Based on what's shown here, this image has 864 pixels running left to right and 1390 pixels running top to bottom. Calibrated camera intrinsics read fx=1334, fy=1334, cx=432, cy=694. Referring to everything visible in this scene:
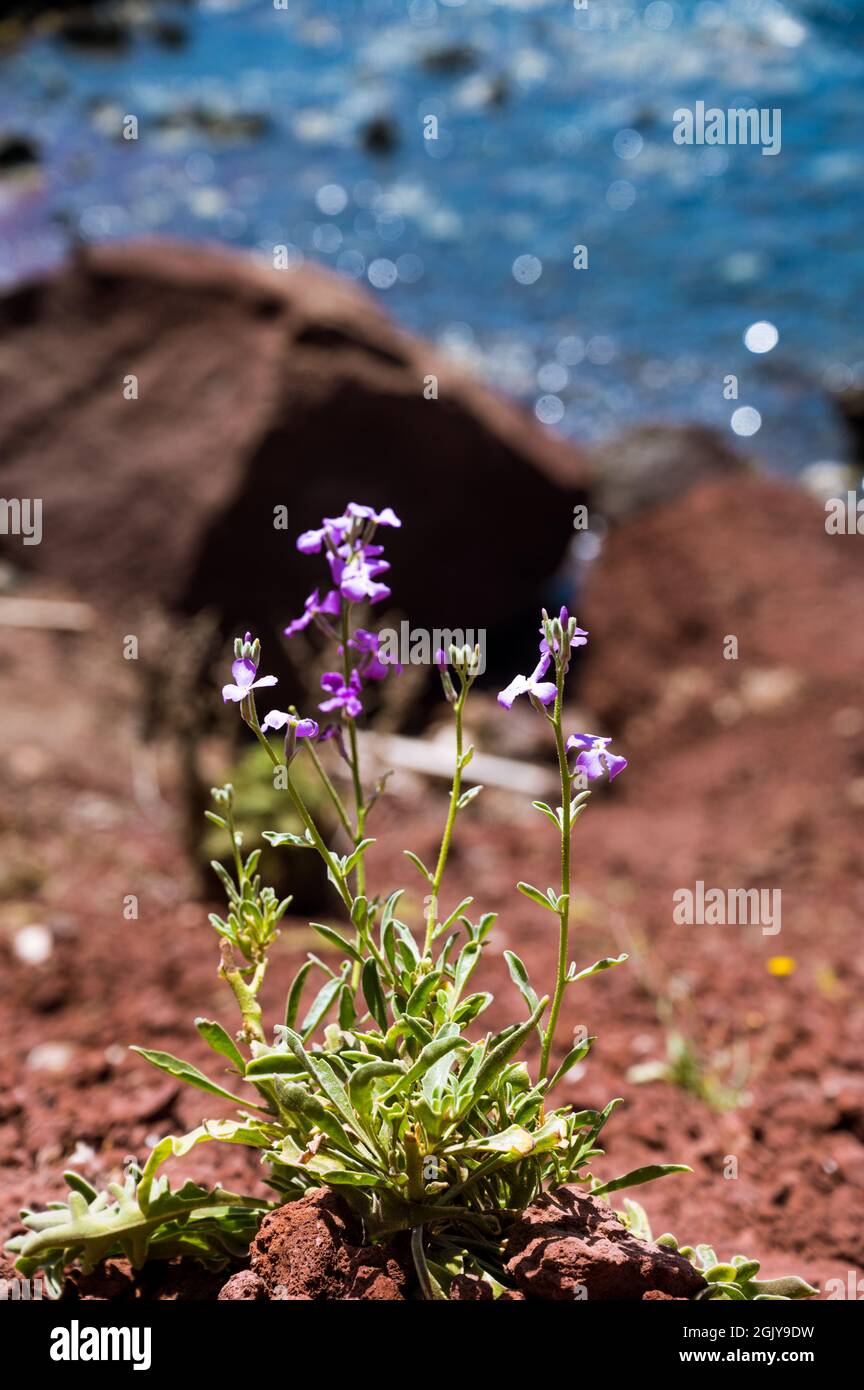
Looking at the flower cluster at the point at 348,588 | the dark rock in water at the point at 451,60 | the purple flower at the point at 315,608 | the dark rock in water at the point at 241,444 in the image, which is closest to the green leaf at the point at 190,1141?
the flower cluster at the point at 348,588

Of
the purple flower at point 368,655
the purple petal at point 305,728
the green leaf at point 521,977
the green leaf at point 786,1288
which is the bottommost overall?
the green leaf at point 786,1288

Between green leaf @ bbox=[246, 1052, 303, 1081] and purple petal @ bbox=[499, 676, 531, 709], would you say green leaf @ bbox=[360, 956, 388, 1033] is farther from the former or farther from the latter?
purple petal @ bbox=[499, 676, 531, 709]

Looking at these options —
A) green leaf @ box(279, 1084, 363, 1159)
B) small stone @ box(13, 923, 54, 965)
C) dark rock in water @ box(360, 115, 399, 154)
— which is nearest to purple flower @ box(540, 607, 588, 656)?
green leaf @ box(279, 1084, 363, 1159)

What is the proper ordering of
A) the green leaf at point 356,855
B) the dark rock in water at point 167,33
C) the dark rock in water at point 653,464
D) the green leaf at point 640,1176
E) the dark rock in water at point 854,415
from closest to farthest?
the green leaf at point 356,855 < the green leaf at point 640,1176 < the dark rock in water at point 653,464 < the dark rock in water at point 854,415 < the dark rock in water at point 167,33

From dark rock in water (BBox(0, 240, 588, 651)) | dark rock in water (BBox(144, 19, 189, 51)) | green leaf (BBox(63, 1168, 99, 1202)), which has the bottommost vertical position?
green leaf (BBox(63, 1168, 99, 1202))

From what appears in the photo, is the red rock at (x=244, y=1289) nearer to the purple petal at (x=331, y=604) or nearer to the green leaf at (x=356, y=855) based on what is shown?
the green leaf at (x=356, y=855)

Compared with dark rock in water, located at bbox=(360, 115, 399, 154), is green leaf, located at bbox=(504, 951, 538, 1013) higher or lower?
lower
